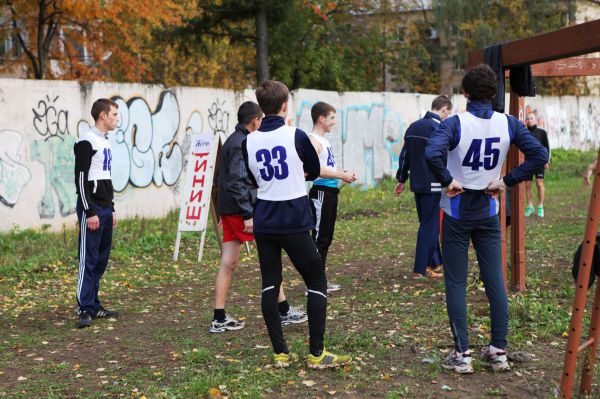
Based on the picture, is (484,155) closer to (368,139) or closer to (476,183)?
(476,183)

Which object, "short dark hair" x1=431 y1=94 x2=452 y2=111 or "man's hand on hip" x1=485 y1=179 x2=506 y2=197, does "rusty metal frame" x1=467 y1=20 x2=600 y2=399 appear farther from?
"short dark hair" x1=431 y1=94 x2=452 y2=111

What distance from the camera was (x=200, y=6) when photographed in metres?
25.2

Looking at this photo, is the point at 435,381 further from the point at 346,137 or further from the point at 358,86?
the point at 358,86

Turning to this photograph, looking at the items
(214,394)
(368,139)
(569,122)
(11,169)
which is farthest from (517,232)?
(569,122)

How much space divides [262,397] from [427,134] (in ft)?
15.4

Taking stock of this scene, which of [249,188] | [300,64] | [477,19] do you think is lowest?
[249,188]

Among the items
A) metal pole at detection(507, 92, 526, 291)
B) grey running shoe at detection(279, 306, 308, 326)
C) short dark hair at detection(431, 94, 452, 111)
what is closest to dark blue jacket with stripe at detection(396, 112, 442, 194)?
short dark hair at detection(431, 94, 452, 111)

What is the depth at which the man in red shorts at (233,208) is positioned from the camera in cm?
690

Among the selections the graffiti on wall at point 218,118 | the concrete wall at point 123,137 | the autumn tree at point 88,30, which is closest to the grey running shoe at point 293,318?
the concrete wall at point 123,137

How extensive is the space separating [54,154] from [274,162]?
8285 millimetres

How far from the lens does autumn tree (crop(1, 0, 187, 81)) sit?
23.3 m

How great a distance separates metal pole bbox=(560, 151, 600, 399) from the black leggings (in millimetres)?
1714

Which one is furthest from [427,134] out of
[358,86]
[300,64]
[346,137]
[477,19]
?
[477,19]

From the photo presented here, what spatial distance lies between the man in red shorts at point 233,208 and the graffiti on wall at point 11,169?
631 centimetres
